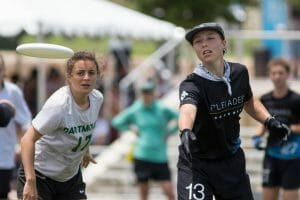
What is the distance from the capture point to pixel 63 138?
677 cm

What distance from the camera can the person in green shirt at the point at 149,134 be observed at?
12664 mm

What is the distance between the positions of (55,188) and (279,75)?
3.50 metres

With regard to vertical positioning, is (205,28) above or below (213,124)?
above

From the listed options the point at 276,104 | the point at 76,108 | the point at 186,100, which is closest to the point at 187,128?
the point at 186,100

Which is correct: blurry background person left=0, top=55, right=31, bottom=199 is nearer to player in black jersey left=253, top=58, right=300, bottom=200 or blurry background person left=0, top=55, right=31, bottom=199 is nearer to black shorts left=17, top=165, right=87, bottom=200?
black shorts left=17, top=165, right=87, bottom=200

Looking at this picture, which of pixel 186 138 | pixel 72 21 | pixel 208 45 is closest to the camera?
pixel 186 138

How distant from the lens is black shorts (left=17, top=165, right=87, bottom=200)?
272 inches

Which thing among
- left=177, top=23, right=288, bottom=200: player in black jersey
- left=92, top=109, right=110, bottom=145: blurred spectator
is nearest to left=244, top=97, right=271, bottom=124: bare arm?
left=177, top=23, right=288, bottom=200: player in black jersey

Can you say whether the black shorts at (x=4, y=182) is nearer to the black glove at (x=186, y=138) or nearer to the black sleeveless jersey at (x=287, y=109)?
the black sleeveless jersey at (x=287, y=109)

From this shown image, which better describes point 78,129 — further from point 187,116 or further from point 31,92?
point 31,92

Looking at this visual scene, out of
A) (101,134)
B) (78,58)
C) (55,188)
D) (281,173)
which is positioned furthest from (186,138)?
(101,134)

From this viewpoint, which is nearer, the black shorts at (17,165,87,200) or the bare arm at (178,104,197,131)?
the bare arm at (178,104,197,131)

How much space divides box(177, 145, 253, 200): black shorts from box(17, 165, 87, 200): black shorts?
2.76 ft

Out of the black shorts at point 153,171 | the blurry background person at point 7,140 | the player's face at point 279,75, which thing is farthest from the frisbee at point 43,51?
the black shorts at point 153,171
